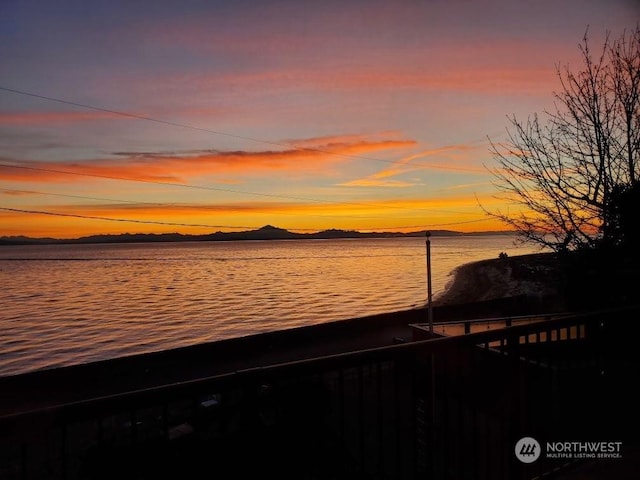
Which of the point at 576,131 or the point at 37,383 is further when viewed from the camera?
the point at 37,383

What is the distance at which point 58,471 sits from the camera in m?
9.50

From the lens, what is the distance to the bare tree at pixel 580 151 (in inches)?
358

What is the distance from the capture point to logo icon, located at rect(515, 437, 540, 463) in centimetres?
344

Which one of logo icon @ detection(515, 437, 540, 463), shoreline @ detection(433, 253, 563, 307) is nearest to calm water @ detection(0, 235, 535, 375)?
shoreline @ detection(433, 253, 563, 307)

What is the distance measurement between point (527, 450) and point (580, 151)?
26.8 ft

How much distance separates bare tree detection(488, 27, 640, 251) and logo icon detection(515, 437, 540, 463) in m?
7.53

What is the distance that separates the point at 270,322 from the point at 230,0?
25270 millimetres

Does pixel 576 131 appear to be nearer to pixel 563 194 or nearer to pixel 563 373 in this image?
pixel 563 194

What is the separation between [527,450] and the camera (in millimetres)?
3467

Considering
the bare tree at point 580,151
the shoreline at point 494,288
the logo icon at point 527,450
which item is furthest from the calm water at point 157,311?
the logo icon at point 527,450

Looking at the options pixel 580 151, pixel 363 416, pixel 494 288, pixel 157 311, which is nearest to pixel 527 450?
pixel 363 416

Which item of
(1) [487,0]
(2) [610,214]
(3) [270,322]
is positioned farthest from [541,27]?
(3) [270,322]

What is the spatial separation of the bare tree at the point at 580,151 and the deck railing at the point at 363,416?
3.15 metres

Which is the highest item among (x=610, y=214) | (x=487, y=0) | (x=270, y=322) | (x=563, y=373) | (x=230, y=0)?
(x=230, y=0)
